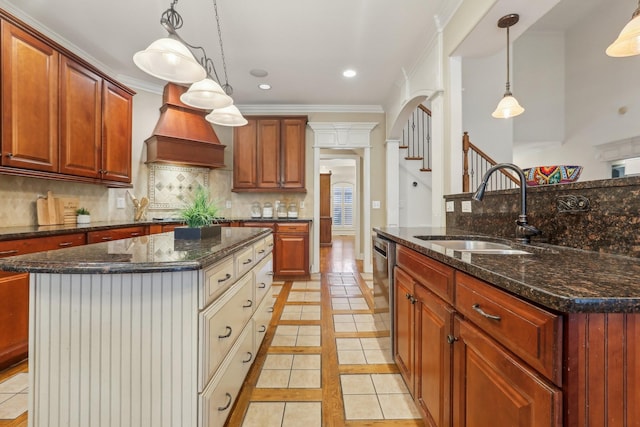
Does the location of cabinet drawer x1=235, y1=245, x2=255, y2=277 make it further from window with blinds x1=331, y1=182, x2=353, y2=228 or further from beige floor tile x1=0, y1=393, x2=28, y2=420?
window with blinds x1=331, y1=182, x2=353, y2=228

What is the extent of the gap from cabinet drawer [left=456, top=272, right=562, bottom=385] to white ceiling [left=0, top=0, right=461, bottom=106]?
2465 millimetres

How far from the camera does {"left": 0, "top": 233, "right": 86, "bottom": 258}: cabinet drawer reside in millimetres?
1762

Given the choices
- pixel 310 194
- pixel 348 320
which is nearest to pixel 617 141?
pixel 310 194

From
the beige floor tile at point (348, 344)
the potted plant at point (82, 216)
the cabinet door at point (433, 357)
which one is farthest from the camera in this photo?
the potted plant at point (82, 216)

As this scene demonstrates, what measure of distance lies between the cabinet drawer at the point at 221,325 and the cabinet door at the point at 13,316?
60.0 inches

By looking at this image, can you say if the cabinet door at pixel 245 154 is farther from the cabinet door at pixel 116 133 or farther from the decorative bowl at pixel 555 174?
the decorative bowl at pixel 555 174

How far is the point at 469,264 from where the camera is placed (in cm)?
87

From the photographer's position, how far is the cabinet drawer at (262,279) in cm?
193

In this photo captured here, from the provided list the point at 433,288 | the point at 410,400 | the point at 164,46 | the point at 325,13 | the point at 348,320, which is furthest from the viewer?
the point at 348,320

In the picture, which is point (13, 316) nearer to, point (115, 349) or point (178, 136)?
point (115, 349)

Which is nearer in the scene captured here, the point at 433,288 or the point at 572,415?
the point at 572,415

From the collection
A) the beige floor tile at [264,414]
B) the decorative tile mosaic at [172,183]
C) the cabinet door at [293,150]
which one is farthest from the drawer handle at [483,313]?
the decorative tile mosaic at [172,183]

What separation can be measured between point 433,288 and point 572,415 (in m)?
0.65

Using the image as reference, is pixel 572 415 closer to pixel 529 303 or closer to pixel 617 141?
pixel 529 303
